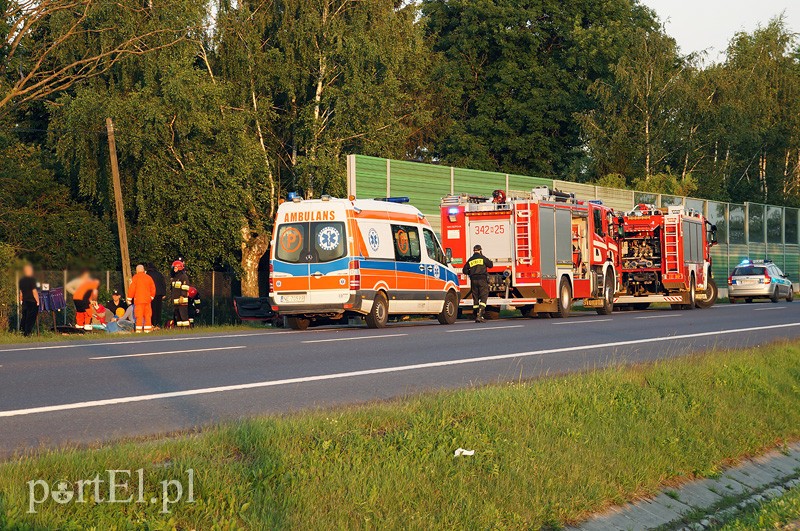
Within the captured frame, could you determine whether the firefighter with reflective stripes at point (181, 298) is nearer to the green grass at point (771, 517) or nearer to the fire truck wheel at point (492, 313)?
the fire truck wheel at point (492, 313)

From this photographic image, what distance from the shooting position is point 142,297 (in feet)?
82.2

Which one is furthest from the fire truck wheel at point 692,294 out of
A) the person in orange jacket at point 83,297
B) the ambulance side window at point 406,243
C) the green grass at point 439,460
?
the green grass at point 439,460

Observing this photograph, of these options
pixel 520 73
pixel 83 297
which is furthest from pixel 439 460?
pixel 520 73

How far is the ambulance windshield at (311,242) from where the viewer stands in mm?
24062

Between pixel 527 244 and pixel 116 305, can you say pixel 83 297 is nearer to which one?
pixel 116 305

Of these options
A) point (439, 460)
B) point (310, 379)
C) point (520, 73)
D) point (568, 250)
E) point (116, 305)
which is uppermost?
point (520, 73)

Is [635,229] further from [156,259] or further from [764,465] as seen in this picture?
[764,465]

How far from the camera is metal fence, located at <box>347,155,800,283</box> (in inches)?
1328

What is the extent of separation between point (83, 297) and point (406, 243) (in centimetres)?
687

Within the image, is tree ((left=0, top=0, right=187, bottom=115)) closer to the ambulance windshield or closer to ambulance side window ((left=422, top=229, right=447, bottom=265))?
the ambulance windshield

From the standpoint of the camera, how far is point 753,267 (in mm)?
45219

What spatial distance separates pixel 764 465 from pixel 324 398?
→ 431 centimetres

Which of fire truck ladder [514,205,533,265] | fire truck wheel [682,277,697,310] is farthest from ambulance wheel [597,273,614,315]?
fire truck ladder [514,205,533,265]

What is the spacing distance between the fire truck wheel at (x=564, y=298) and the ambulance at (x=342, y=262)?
5.72 meters
